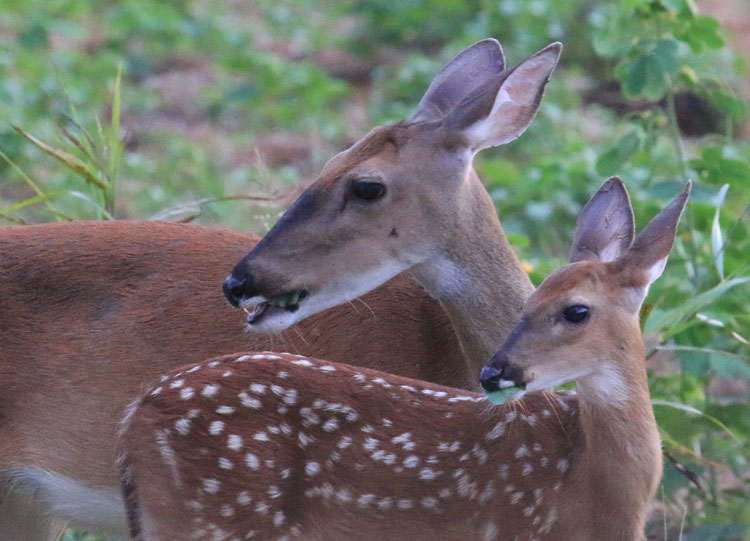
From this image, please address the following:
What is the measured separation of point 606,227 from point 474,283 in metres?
0.41

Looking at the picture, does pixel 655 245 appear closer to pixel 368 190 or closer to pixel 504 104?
pixel 504 104

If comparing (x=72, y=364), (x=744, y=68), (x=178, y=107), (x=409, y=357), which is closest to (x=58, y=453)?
(x=72, y=364)

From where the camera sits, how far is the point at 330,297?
4.17 m

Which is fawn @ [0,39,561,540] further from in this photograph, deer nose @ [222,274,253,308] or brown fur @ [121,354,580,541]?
brown fur @ [121,354,580,541]

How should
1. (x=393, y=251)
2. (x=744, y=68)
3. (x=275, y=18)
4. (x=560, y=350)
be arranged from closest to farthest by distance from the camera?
(x=560, y=350) < (x=393, y=251) < (x=744, y=68) < (x=275, y=18)

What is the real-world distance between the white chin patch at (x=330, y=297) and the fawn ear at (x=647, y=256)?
701 millimetres

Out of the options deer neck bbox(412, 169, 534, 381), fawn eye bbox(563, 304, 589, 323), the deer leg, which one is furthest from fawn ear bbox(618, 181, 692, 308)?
the deer leg

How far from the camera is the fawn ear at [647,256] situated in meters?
3.78

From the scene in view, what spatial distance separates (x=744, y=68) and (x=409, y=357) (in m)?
3.09

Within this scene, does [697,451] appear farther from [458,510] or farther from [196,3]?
[196,3]

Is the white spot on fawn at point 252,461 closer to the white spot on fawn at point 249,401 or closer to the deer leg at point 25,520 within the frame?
the white spot on fawn at point 249,401

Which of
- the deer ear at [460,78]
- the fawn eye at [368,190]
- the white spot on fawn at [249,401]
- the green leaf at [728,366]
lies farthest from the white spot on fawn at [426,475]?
the green leaf at [728,366]

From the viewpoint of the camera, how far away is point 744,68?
6836 millimetres

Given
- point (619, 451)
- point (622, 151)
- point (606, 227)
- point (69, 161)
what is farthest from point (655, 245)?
point (69, 161)
